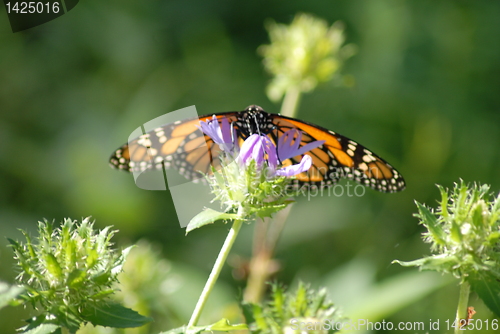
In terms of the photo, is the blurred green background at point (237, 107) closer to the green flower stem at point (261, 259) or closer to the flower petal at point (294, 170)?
the green flower stem at point (261, 259)

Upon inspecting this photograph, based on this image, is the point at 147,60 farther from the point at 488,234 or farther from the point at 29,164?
the point at 488,234

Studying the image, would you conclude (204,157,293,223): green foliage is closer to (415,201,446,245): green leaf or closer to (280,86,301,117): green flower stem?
(415,201,446,245): green leaf

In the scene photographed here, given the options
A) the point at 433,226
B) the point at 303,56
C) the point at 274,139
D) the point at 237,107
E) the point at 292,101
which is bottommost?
the point at 433,226

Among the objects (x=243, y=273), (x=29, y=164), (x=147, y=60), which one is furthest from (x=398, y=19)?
(x=29, y=164)

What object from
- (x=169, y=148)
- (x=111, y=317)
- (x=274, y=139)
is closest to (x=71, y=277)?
(x=111, y=317)

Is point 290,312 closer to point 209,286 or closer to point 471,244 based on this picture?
point 209,286

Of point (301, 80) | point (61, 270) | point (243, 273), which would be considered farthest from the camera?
point (301, 80)

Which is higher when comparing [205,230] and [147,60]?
[147,60]
